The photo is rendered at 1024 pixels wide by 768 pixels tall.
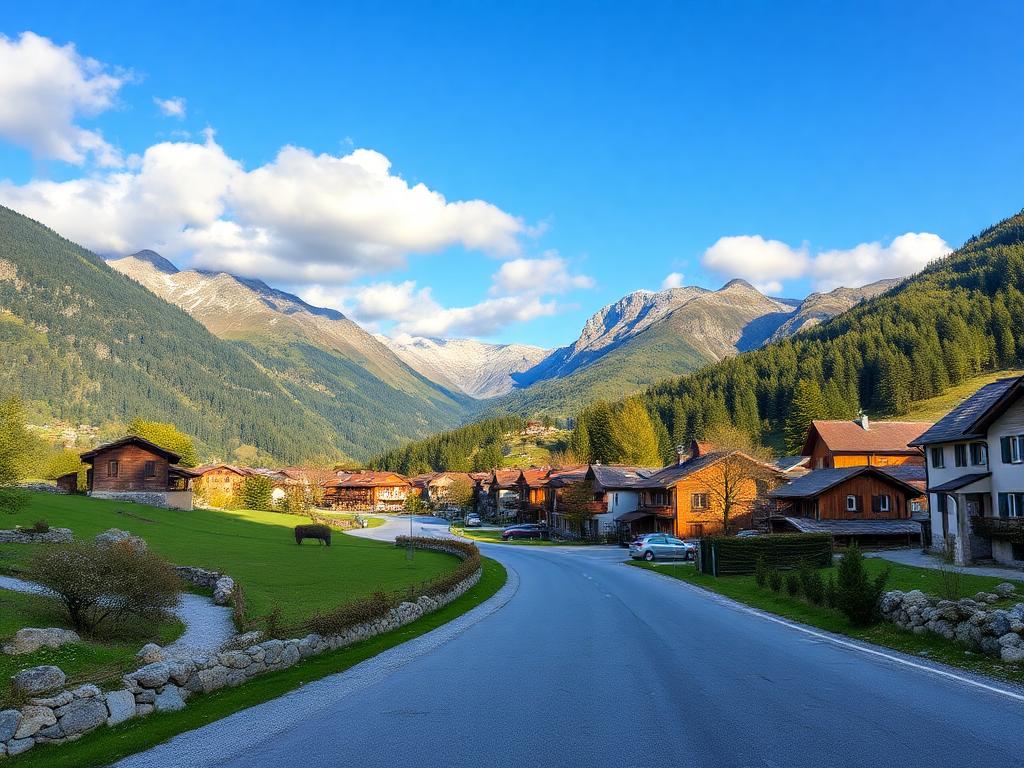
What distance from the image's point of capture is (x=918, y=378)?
127 m

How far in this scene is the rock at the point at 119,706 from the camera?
10516 mm

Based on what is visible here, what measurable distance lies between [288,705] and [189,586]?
744 inches

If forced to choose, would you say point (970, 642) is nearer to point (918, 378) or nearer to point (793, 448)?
point (793, 448)

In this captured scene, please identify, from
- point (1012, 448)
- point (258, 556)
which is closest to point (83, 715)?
point (258, 556)

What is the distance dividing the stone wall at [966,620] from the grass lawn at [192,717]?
12198 millimetres

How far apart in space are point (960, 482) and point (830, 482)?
52.9 ft

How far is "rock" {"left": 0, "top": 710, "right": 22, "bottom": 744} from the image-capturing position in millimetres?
9172

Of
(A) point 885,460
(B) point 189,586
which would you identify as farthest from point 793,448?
(B) point 189,586

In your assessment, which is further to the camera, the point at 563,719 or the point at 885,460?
the point at 885,460

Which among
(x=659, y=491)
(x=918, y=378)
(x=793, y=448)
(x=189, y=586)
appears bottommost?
(x=189, y=586)

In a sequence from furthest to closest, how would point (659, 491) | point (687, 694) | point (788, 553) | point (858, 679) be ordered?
point (659, 491), point (788, 553), point (858, 679), point (687, 694)

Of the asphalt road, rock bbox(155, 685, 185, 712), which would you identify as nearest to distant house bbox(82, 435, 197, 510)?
the asphalt road

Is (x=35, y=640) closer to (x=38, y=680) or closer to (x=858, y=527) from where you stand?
(x=38, y=680)

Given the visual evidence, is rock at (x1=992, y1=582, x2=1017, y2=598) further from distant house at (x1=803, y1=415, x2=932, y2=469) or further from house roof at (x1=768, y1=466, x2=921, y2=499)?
distant house at (x1=803, y1=415, x2=932, y2=469)
